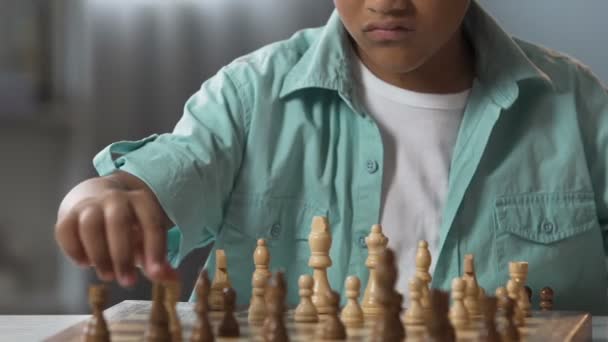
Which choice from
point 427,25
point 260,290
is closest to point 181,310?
point 260,290

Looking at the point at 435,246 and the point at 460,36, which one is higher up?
the point at 460,36

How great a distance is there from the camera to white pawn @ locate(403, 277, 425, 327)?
1109 mm

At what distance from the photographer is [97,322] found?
0.95 m

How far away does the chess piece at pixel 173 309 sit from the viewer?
98cm

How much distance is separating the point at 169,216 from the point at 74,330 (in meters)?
0.30

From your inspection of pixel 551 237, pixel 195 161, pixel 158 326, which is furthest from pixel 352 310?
pixel 551 237

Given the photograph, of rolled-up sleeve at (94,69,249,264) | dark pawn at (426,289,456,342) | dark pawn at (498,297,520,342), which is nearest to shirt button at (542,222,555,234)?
rolled-up sleeve at (94,69,249,264)

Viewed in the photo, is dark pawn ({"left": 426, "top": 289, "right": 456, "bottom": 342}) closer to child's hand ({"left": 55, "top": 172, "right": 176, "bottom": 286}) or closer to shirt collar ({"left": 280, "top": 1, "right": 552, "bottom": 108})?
child's hand ({"left": 55, "top": 172, "right": 176, "bottom": 286})

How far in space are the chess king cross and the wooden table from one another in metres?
0.08

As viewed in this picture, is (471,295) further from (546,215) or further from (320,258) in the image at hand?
(546,215)

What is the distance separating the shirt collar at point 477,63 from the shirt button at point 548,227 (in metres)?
0.17

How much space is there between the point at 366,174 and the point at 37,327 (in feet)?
1.59

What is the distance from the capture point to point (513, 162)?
1552 mm

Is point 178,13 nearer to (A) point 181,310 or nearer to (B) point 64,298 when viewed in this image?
(B) point 64,298
